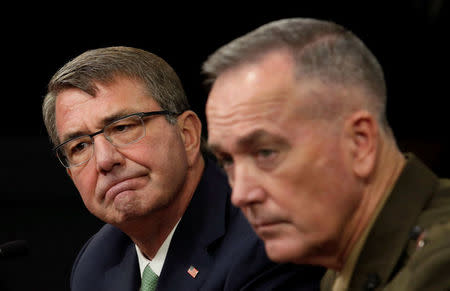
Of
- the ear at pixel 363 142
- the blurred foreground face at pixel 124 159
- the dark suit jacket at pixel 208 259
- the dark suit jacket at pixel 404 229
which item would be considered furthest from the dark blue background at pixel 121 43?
the ear at pixel 363 142

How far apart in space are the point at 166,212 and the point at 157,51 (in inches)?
67.7

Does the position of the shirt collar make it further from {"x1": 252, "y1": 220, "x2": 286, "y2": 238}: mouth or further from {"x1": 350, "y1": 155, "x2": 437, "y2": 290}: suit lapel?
{"x1": 350, "y1": 155, "x2": 437, "y2": 290}: suit lapel

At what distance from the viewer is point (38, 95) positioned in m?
3.97

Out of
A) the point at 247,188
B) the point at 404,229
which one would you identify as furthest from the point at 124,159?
the point at 404,229

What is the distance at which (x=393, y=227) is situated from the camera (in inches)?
59.9

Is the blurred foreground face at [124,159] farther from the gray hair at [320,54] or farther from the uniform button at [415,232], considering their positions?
the uniform button at [415,232]

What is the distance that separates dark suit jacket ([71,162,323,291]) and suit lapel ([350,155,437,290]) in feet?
1.83

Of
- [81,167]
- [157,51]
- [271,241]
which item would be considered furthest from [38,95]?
[271,241]

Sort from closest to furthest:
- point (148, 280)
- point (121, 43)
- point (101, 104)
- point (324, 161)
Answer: point (324, 161) < point (101, 104) < point (148, 280) < point (121, 43)

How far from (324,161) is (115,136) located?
1.17 m

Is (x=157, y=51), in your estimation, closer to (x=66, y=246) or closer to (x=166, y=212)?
(x=66, y=246)

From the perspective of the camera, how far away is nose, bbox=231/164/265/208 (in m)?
1.51

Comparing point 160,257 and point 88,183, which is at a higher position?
point 88,183

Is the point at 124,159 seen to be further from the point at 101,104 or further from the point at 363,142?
the point at 363,142
